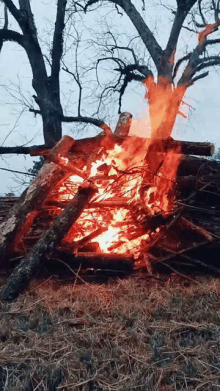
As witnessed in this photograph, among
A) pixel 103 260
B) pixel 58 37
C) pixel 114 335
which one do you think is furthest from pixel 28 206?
pixel 58 37

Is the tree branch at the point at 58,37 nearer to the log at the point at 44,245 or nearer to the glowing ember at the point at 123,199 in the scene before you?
the glowing ember at the point at 123,199

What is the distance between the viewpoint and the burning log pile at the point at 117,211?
5.15m

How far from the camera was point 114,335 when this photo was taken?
3.59m

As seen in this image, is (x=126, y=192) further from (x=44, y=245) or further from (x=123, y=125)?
(x=123, y=125)

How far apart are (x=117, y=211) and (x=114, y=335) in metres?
2.42

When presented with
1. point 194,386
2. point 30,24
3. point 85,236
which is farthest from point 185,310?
point 30,24

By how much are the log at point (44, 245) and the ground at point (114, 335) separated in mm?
157

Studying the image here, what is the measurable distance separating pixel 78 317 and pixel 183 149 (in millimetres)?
3104

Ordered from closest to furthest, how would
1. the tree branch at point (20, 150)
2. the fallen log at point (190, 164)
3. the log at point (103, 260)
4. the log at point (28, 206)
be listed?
1. the log at point (103, 260)
2. the log at point (28, 206)
3. the fallen log at point (190, 164)
4. the tree branch at point (20, 150)

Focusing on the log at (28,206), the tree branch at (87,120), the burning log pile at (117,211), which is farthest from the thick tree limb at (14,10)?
the log at (28,206)

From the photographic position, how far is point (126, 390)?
2760mm

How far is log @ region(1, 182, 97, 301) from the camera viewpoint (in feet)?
15.5

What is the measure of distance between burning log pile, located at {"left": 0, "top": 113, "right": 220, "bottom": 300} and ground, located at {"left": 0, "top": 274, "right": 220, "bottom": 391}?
29 cm

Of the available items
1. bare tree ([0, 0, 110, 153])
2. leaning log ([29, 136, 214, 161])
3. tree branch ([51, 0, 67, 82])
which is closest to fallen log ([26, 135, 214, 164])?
leaning log ([29, 136, 214, 161])
